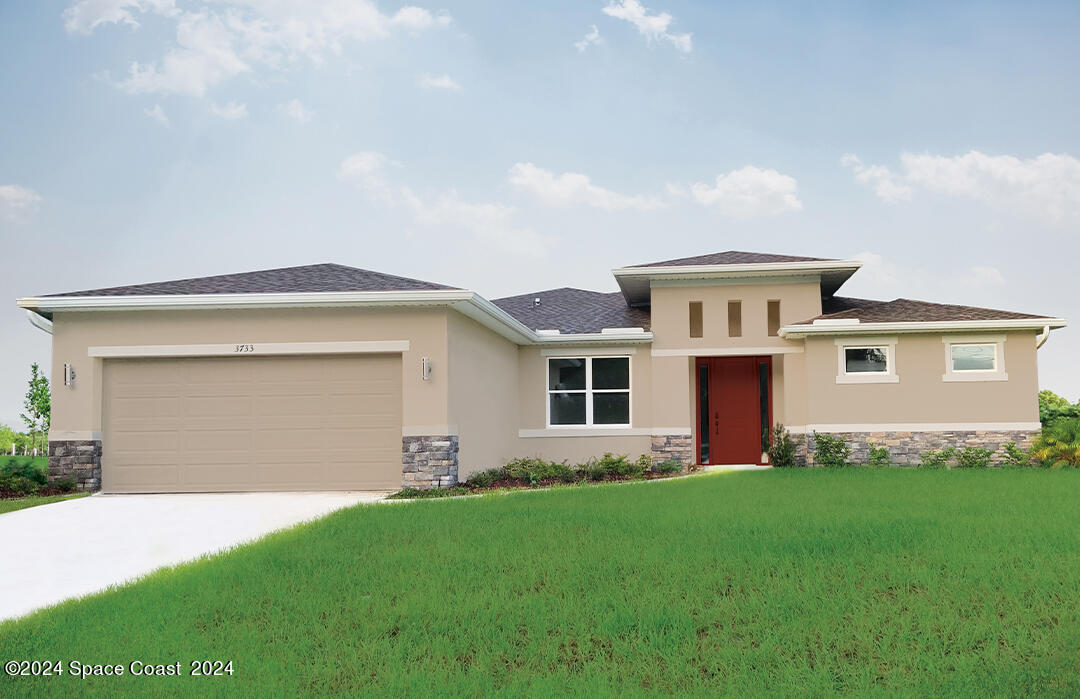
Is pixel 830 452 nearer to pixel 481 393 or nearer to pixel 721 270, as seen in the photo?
pixel 721 270

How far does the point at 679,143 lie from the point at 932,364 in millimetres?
12334

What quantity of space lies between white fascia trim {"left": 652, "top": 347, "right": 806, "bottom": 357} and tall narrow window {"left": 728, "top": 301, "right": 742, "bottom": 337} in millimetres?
381

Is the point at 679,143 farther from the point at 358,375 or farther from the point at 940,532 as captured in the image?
the point at 940,532

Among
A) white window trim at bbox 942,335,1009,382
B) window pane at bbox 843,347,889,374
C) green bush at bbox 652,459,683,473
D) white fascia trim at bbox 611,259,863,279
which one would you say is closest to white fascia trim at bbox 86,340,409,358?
white fascia trim at bbox 611,259,863,279

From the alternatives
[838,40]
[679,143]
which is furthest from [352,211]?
[838,40]

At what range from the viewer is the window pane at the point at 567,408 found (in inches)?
739

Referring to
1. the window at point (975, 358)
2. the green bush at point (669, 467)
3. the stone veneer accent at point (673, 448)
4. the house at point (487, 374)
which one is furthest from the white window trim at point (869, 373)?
the green bush at point (669, 467)

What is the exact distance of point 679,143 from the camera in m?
27.0

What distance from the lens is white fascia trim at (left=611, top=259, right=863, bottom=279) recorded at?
18.1 meters

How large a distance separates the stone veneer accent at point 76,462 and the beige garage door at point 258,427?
0.84ft

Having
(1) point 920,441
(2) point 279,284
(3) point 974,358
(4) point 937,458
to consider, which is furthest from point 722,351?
(2) point 279,284

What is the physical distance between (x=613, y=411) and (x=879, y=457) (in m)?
5.81

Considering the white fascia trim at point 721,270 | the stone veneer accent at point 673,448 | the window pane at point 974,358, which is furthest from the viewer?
the stone veneer accent at point 673,448

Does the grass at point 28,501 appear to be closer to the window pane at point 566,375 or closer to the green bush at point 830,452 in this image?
the window pane at point 566,375
